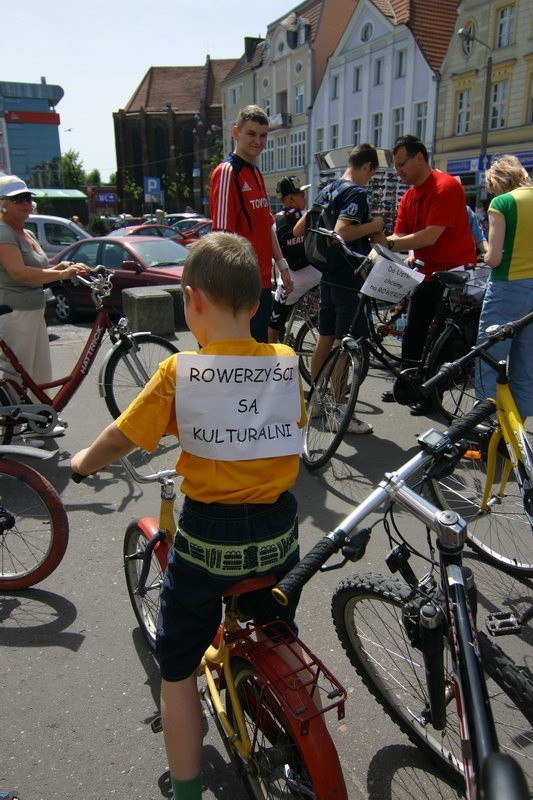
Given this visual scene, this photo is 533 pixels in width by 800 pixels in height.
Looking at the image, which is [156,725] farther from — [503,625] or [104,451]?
[503,625]

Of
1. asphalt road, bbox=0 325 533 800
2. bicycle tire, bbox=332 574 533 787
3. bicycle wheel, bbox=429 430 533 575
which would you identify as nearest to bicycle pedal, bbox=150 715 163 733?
asphalt road, bbox=0 325 533 800

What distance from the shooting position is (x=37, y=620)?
3.04 meters

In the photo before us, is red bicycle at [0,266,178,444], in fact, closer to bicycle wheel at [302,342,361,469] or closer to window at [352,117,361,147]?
bicycle wheel at [302,342,361,469]

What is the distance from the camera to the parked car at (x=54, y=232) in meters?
14.8

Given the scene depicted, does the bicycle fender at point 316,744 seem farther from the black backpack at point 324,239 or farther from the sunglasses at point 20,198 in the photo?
the sunglasses at point 20,198

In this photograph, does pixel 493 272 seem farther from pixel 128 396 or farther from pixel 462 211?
pixel 128 396

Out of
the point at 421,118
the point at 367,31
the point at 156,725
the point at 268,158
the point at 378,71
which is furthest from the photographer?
the point at 268,158

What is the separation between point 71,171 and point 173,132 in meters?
13.8

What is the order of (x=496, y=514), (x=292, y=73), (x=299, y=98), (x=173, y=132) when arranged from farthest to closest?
1. (x=173, y=132)
2. (x=292, y=73)
3. (x=299, y=98)
4. (x=496, y=514)

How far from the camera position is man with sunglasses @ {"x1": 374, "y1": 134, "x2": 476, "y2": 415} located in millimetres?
4887

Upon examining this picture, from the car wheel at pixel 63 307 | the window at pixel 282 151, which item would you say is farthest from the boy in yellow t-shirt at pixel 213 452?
the window at pixel 282 151

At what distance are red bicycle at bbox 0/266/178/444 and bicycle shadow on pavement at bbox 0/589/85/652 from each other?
1.73 meters

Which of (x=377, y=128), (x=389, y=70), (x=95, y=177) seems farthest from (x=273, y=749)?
(x=95, y=177)

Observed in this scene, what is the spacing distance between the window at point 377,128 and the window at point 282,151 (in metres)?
11.0
